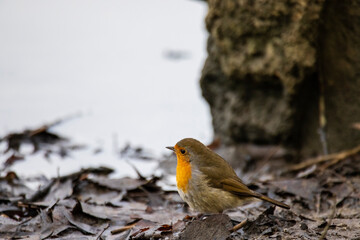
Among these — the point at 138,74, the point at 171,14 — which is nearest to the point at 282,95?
the point at 138,74

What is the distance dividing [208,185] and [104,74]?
4619mm

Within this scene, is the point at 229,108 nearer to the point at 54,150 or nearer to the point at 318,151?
the point at 318,151

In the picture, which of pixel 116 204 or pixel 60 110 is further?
pixel 60 110

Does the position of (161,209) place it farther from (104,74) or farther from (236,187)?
(104,74)

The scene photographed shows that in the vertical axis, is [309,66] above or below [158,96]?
above

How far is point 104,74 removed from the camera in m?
8.01

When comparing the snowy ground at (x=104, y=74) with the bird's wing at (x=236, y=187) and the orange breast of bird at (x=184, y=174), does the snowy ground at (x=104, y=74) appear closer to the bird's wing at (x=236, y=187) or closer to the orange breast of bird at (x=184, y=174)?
the orange breast of bird at (x=184, y=174)

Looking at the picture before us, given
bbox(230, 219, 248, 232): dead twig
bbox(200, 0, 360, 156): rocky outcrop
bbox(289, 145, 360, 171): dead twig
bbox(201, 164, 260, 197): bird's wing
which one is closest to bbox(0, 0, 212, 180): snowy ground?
bbox(200, 0, 360, 156): rocky outcrop

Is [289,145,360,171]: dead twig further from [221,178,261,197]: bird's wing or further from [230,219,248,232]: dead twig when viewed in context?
[230,219,248,232]: dead twig

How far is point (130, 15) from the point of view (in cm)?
988

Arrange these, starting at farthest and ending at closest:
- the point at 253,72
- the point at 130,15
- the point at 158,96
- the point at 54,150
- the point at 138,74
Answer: the point at 130,15 → the point at 138,74 → the point at 158,96 → the point at 54,150 → the point at 253,72

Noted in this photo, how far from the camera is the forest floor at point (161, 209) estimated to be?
332 cm

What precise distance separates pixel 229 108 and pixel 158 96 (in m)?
1.83

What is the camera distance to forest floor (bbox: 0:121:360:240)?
3320 millimetres
